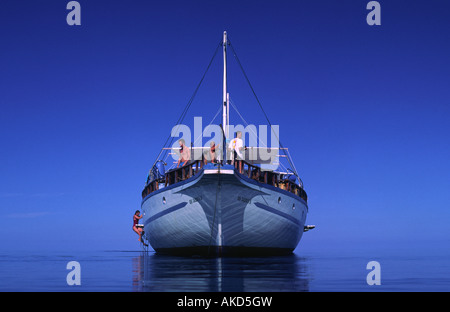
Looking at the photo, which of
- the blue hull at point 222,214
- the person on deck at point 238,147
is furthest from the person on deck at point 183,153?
the person on deck at point 238,147

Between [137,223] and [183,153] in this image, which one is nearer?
[183,153]

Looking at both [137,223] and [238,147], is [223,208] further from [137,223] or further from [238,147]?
[137,223]

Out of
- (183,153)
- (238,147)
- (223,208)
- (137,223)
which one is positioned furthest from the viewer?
(137,223)

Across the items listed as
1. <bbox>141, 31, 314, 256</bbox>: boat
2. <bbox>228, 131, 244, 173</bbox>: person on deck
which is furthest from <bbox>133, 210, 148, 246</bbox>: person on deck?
<bbox>228, 131, 244, 173</bbox>: person on deck

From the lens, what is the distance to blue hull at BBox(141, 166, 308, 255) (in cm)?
1997

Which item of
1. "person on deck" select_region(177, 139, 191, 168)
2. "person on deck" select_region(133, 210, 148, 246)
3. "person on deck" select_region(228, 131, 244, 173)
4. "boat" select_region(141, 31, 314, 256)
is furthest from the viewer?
"person on deck" select_region(133, 210, 148, 246)

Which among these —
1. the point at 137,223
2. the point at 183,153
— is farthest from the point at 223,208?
the point at 137,223

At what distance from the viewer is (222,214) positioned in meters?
20.5

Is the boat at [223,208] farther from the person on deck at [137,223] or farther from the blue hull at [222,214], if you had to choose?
the person on deck at [137,223]

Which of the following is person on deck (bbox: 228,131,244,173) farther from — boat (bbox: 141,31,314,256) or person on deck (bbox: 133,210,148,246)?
person on deck (bbox: 133,210,148,246)

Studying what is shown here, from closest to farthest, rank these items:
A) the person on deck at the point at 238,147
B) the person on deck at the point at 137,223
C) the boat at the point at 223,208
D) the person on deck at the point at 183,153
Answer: the boat at the point at 223,208 → the person on deck at the point at 238,147 → the person on deck at the point at 183,153 → the person on deck at the point at 137,223

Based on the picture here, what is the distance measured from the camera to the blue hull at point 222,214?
20.0m

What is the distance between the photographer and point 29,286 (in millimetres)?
9047
